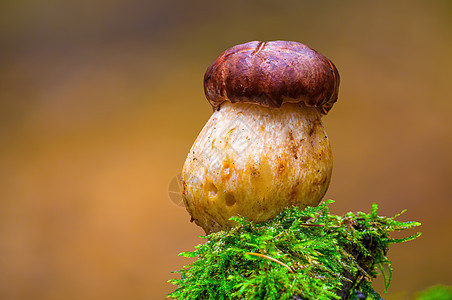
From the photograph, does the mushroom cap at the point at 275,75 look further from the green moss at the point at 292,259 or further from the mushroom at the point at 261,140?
the green moss at the point at 292,259

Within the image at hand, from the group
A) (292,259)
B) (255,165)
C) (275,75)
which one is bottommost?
(292,259)

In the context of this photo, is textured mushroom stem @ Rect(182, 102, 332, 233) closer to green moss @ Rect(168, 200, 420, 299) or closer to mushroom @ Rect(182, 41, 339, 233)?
mushroom @ Rect(182, 41, 339, 233)

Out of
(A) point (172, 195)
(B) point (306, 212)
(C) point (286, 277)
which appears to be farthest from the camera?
(A) point (172, 195)

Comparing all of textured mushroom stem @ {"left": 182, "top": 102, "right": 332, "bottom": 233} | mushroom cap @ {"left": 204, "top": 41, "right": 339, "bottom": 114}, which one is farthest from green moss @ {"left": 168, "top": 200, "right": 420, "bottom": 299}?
mushroom cap @ {"left": 204, "top": 41, "right": 339, "bottom": 114}

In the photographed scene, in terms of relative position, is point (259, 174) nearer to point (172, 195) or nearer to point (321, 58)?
point (321, 58)

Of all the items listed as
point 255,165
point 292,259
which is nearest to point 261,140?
point 255,165

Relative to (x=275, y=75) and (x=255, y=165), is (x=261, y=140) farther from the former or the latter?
(x=275, y=75)

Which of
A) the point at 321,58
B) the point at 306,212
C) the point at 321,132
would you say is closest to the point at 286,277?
the point at 306,212
